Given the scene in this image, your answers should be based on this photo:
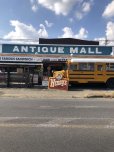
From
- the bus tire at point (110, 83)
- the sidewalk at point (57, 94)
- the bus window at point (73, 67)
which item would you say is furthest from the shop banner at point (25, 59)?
A: the sidewalk at point (57, 94)

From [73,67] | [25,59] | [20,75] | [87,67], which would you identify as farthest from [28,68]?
[87,67]

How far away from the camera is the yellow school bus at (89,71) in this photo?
29844 mm

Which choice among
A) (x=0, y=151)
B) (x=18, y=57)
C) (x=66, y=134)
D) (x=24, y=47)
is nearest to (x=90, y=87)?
(x=18, y=57)

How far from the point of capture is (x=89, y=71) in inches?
1178

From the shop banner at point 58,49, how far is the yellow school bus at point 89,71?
1042 centimetres

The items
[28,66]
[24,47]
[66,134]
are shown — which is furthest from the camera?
[24,47]

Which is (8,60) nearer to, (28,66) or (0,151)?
(28,66)

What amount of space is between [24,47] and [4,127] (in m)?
30.6

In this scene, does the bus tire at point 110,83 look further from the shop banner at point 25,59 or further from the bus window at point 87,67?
the shop banner at point 25,59

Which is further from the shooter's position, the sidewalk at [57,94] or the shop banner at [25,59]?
the shop banner at [25,59]

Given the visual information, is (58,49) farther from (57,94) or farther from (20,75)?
(57,94)

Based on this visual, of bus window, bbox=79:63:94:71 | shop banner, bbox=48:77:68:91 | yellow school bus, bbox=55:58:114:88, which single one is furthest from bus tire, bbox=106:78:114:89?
shop banner, bbox=48:77:68:91

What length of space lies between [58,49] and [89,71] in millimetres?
11142

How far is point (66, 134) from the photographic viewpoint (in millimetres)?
9531
